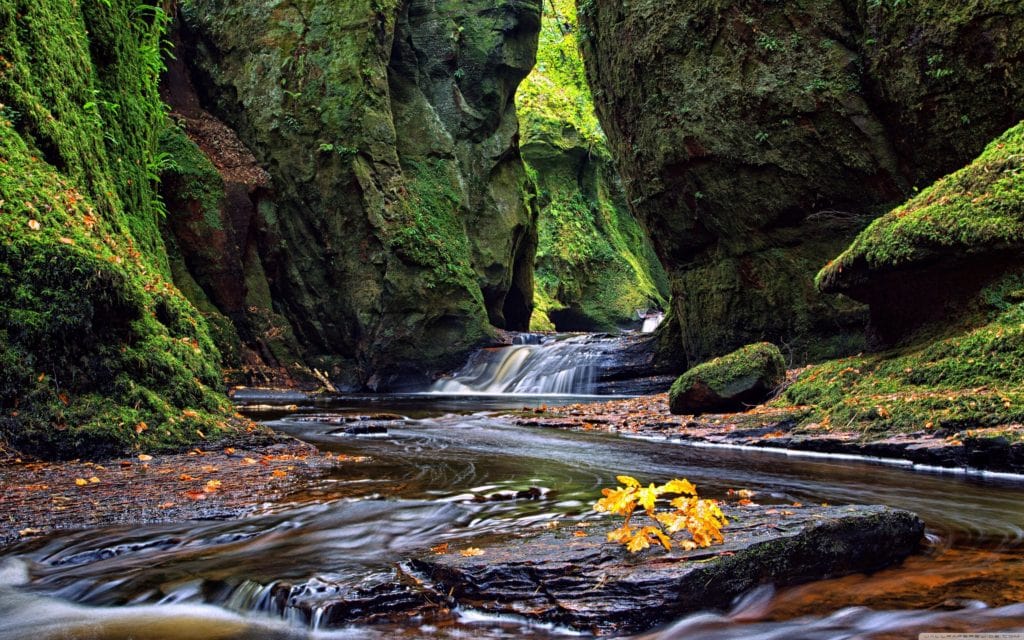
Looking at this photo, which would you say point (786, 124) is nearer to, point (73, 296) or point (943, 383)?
point (943, 383)

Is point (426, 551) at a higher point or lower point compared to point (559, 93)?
lower

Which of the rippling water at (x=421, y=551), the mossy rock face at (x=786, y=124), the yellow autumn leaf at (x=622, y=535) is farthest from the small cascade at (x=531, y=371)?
the yellow autumn leaf at (x=622, y=535)

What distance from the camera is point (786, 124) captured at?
12172 millimetres

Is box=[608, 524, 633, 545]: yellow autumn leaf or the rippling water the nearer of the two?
the rippling water

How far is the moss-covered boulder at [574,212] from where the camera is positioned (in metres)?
33.9

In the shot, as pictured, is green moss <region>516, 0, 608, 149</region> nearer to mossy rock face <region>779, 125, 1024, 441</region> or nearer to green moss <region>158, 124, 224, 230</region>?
green moss <region>158, 124, 224, 230</region>

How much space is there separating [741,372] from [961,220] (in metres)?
3.12

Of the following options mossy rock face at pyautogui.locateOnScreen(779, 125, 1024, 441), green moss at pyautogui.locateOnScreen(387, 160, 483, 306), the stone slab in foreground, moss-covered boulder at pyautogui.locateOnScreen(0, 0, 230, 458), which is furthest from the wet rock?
green moss at pyautogui.locateOnScreen(387, 160, 483, 306)

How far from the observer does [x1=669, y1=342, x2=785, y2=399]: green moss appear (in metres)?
8.94

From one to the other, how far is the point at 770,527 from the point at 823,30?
1174cm

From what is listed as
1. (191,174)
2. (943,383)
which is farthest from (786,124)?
(191,174)

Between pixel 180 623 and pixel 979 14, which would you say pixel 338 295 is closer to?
pixel 979 14

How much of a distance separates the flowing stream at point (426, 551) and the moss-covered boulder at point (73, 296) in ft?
6.12

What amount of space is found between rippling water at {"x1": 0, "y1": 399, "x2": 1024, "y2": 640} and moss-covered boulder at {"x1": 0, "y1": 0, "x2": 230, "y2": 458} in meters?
1.90
